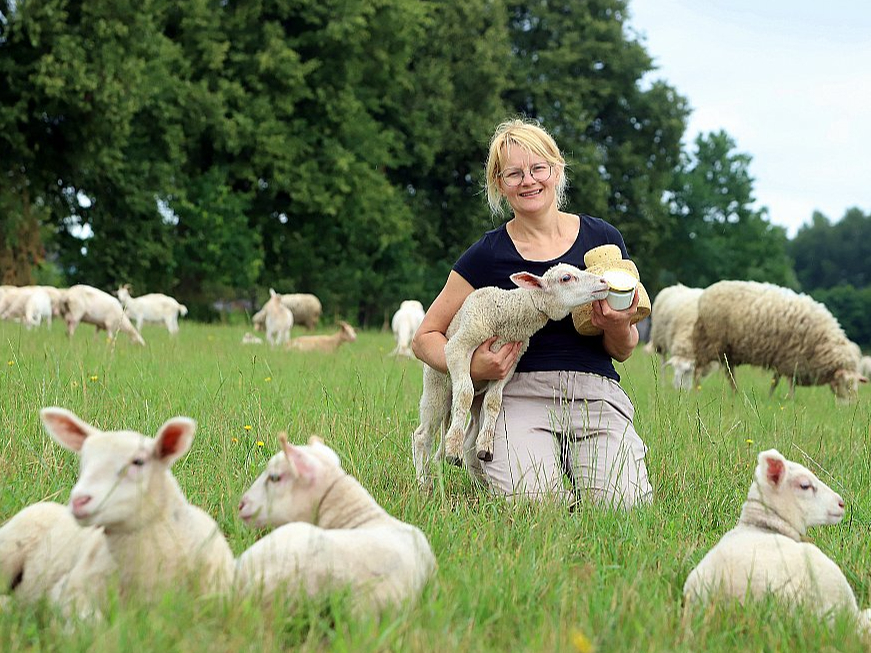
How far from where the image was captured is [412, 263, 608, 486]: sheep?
4.09m

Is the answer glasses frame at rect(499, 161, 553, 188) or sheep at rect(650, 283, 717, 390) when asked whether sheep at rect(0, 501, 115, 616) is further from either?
sheep at rect(650, 283, 717, 390)

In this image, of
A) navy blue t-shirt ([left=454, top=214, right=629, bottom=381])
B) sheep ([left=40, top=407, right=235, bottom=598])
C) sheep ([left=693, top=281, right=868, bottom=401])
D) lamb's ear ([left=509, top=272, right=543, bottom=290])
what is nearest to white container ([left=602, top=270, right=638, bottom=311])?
lamb's ear ([left=509, top=272, right=543, bottom=290])

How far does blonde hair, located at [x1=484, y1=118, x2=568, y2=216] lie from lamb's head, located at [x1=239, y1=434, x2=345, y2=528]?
251 cm

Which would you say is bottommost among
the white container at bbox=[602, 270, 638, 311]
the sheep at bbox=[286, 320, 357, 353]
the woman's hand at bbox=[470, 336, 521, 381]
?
the sheep at bbox=[286, 320, 357, 353]

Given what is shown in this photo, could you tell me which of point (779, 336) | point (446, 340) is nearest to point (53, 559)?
point (446, 340)

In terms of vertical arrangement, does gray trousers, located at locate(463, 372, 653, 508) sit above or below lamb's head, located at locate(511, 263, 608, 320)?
below

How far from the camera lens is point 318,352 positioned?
13.3 metres

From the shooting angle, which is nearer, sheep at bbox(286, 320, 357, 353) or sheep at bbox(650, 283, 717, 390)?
sheep at bbox(650, 283, 717, 390)

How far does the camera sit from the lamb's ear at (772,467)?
292 centimetres

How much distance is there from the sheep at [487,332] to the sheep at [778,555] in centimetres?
126

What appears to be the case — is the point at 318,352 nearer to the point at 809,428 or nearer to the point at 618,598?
the point at 809,428

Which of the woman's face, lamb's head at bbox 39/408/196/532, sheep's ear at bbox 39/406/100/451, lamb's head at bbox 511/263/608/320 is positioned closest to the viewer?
lamb's head at bbox 39/408/196/532

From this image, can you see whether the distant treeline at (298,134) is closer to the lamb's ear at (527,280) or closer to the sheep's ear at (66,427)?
the lamb's ear at (527,280)

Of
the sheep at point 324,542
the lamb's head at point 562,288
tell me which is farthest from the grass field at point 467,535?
the lamb's head at point 562,288
